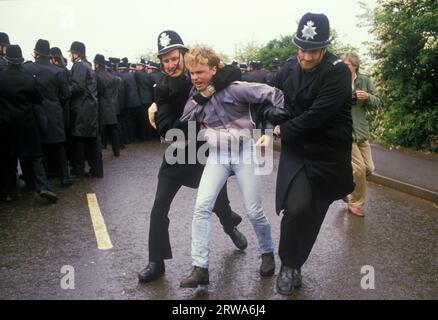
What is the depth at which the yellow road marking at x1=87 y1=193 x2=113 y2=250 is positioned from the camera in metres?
5.00

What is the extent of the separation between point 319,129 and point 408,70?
815 centimetres

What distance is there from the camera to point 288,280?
3.95 m

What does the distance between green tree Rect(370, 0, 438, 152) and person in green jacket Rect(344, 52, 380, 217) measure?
4.45 m

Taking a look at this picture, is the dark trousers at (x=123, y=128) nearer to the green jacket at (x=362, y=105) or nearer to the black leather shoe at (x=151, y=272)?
the green jacket at (x=362, y=105)

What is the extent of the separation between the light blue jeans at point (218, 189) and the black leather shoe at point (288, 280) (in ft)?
1.27

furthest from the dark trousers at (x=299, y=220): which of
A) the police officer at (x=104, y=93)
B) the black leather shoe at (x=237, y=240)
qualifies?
the police officer at (x=104, y=93)

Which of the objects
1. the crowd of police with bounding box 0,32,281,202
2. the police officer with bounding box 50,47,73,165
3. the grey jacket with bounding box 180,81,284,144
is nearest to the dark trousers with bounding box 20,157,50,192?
the crowd of police with bounding box 0,32,281,202

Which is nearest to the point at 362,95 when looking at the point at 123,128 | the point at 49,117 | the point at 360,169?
the point at 360,169

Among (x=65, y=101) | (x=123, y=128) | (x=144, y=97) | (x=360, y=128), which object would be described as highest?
(x=65, y=101)

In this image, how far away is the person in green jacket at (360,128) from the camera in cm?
601

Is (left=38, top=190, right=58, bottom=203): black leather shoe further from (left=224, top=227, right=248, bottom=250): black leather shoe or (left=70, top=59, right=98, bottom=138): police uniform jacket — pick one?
(left=224, top=227, right=248, bottom=250): black leather shoe

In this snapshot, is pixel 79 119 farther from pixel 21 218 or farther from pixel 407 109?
pixel 407 109

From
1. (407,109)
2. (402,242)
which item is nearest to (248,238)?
(402,242)

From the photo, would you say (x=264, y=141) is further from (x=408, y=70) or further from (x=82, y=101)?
A: (x=408, y=70)
